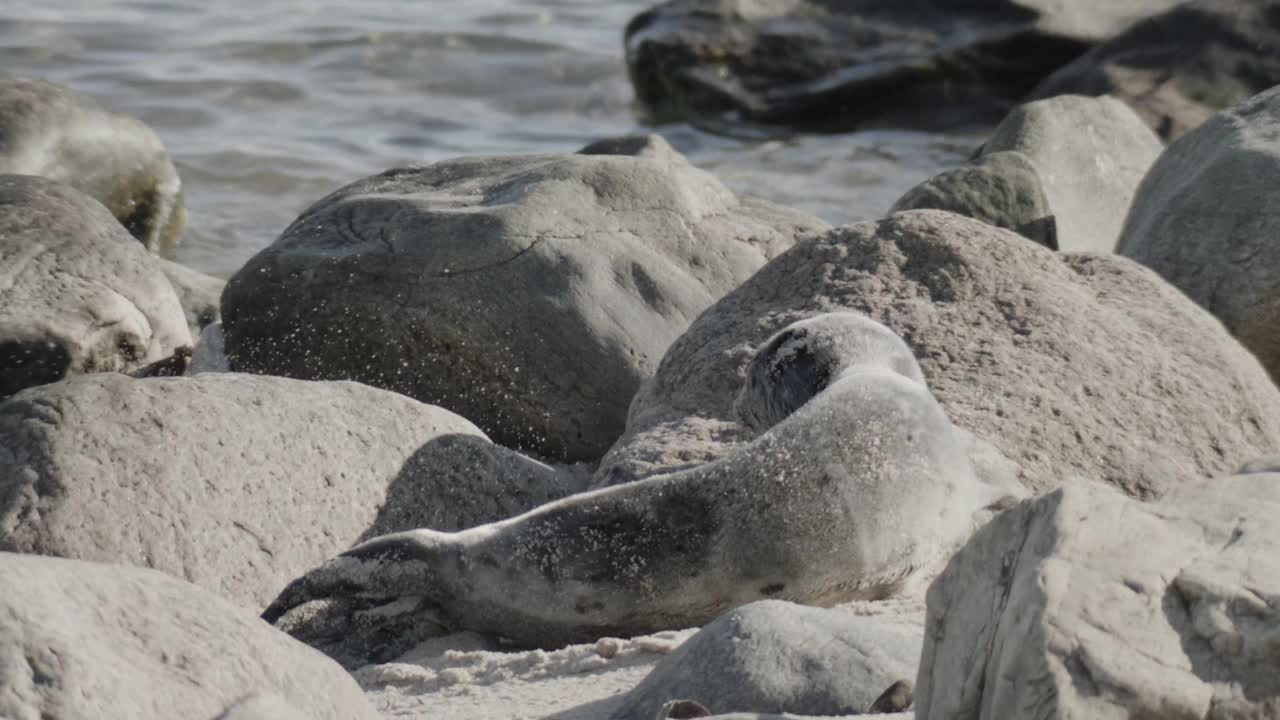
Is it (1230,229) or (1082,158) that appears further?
(1082,158)

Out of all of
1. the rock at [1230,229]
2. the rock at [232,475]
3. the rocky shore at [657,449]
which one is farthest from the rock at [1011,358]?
the rock at [1230,229]

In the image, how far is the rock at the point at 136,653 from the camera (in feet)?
7.99

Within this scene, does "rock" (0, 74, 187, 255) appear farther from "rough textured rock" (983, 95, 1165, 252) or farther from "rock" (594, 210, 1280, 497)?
"rock" (594, 210, 1280, 497)

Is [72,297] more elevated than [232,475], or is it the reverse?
[232,475]

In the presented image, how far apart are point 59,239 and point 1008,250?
9.16 feet

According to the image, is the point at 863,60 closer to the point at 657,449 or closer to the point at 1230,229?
the point at 1230,229

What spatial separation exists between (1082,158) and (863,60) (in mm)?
6245

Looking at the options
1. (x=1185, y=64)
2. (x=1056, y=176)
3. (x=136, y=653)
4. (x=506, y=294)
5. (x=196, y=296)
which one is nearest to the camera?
(x=136, y=653)

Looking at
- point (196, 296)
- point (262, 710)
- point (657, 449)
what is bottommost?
point (196, 296)

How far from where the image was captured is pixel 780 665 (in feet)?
9.89

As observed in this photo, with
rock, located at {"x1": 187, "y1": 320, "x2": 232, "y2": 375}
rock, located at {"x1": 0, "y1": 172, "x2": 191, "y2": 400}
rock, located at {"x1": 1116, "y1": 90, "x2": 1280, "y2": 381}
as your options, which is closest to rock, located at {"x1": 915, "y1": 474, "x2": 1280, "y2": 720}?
rock, located at {"x1": 1116, "y1": 90, "x2": 1280, "y2": 381}

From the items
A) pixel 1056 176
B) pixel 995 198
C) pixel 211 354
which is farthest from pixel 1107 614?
pixel 1056 176

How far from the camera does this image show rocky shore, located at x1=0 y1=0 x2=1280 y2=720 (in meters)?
2.50

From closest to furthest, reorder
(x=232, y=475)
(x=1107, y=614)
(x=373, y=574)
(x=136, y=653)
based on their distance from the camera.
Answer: (x=1107, y=614) → (x=136, y=653) → (x=373, y=574) → (x=232, y=475)
